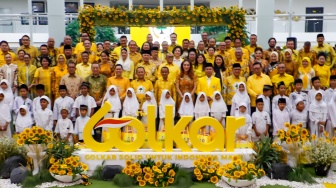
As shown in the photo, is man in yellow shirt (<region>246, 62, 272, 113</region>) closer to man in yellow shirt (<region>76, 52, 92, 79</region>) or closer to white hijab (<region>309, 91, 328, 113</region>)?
white hijab (<region>309, 91, 328, 113</region>)

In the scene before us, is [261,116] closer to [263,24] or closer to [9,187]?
[9,187]

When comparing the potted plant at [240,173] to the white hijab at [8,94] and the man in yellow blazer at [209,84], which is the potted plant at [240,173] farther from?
the white hijab at [8,94]

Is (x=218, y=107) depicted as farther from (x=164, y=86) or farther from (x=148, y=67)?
(x=148, y=67)

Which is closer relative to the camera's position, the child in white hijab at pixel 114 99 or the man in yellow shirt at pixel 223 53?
the child in white hijab at pixel 114 99

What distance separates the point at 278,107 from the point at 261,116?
45 centimetres

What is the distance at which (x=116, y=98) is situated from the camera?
30.3 ft

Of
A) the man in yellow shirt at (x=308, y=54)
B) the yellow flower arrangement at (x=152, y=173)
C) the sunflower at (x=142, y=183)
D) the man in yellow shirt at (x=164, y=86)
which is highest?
the man in yellow shirt at (x=308, y=54)

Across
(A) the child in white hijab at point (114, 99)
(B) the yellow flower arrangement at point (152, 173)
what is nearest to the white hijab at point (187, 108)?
(A) the child in white hijab at point (114, 99)

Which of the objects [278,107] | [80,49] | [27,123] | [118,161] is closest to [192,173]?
[118,161]

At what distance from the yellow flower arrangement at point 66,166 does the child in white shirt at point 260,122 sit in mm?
3576

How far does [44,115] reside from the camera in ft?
30.0

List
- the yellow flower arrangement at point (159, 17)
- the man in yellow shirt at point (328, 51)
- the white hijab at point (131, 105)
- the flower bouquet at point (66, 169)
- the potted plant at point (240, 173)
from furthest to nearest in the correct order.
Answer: the yellow flower arrangement at point (159, 17) < the man in yellow shirt at point (328, 51) < the white hijab at point (131, 105) < the flower bouquet at point (66, 169) < the potted plant at point (240, 173)

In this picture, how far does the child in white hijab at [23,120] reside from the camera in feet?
30.0

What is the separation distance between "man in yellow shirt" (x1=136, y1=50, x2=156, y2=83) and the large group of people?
0.08 feet
